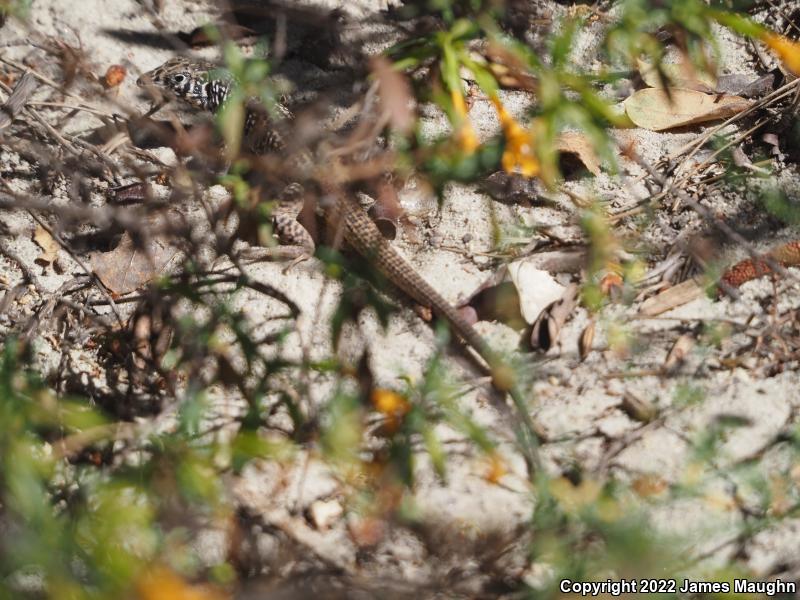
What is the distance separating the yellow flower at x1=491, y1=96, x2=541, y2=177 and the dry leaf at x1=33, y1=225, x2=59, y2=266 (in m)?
2.15

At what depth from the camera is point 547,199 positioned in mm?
3623

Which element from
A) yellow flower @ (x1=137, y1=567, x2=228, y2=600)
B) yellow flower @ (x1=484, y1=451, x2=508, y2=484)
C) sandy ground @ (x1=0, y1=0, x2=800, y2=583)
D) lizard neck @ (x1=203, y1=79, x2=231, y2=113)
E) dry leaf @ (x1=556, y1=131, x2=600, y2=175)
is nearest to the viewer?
yellow flower @ (x1=137, y1=567, x2=228, y2=600)

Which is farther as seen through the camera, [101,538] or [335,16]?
[335,16]

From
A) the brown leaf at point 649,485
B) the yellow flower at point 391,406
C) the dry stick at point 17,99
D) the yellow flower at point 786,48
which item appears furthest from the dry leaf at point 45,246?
the yellow flower at point 786,48

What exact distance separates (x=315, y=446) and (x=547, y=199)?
157cm

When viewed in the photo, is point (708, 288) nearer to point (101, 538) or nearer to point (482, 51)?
point (482, 51)

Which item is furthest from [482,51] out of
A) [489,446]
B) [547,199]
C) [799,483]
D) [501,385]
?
[799,483]

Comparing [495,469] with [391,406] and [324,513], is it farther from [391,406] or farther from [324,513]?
[324,513]

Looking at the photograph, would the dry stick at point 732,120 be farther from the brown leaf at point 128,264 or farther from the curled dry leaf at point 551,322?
the brown leaf at point 128,264

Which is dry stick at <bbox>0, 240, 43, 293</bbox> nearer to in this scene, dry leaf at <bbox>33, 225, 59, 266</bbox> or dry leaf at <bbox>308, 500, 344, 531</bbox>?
dry leaf at <bbox>33, 225, 59, 266</bbox>

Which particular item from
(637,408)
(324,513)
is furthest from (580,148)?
(324,513)

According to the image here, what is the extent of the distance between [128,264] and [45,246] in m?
0.46

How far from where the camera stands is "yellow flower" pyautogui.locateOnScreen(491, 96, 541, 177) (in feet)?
11.5

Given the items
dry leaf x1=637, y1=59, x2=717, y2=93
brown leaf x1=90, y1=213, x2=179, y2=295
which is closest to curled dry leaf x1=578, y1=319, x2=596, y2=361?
dry leaf x1=637, y1=59, x2=717, y2=93
